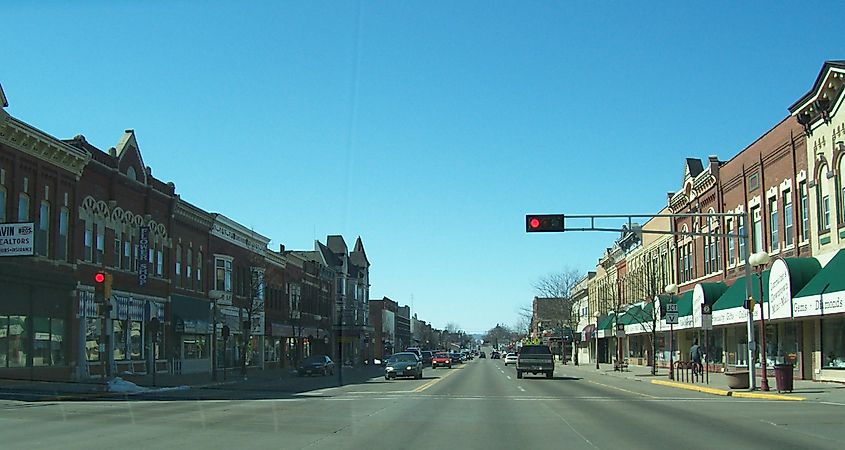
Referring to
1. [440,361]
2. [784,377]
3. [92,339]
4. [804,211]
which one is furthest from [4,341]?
[440,361]

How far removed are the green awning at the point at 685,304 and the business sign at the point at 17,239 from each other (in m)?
34.8

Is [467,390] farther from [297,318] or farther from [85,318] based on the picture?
[297,318]

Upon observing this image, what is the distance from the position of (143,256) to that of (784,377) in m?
30.4

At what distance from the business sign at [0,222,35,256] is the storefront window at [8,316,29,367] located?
136 inches

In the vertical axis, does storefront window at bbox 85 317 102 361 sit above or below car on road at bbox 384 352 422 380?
above

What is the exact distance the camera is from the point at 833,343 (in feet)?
110

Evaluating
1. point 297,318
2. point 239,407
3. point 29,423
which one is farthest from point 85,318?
point 297,318

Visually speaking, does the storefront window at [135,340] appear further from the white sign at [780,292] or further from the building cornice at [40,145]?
the white sign at [780,292]

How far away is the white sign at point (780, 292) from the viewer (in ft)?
112

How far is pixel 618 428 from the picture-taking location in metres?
18.6

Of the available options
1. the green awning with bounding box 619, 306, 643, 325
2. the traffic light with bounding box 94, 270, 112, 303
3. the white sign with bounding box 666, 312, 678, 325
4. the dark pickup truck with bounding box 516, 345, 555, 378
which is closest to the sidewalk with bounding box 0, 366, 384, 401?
the traffic light with bounding box 94, 270, 112, 303

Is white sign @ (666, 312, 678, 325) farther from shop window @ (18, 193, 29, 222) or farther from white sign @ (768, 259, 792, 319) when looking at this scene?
shop window @ (18, 193, 29, 222)

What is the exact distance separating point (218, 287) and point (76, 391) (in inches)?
996

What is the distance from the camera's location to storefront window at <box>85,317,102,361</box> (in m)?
39.3
